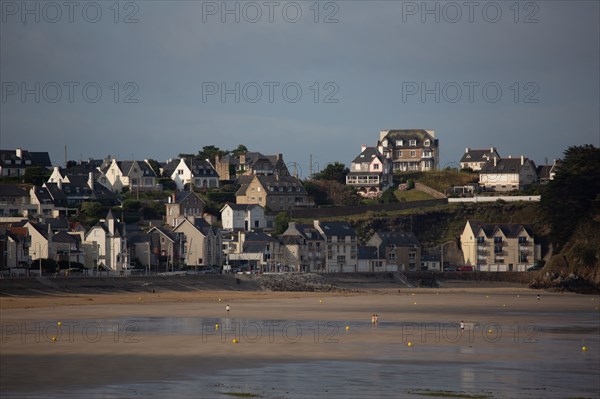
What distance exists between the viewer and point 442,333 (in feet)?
168

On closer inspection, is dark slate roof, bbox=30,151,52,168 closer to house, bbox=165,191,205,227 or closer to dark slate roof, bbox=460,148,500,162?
house, bbox=165,191,205,227

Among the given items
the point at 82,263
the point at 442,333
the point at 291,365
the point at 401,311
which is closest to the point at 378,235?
the point at 82,263

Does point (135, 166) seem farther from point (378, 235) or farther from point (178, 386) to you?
point (178, 386)

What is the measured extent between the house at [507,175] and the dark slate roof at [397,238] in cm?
3114

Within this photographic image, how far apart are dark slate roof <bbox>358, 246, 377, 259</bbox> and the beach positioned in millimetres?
44441

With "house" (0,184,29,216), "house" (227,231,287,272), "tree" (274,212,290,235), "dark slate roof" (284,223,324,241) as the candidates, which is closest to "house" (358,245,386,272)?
"dark slate roof" (284,223,324,241)

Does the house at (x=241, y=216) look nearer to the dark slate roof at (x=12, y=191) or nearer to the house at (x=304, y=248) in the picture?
the house at (x=304, y=248)

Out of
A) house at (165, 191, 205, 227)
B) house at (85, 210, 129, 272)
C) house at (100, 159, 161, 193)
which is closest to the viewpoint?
house at (85, 210, 129, 272)

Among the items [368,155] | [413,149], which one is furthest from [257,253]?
[413,149]

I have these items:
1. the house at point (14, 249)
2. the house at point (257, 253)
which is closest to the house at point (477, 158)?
the house at point (257, 253)

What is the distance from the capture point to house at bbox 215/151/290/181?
14738 centimetres

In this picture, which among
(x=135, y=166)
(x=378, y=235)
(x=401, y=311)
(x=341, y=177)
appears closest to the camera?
(x=401, y=311)

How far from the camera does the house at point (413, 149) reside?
16400cm

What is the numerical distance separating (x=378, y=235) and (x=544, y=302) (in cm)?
3857
